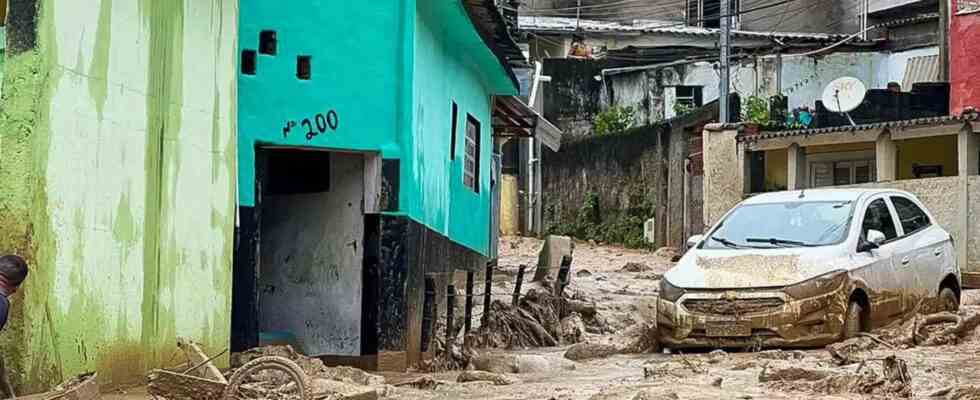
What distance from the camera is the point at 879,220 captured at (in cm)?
1328

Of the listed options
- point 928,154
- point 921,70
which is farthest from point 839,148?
point 921,70

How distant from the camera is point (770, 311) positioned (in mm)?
11961

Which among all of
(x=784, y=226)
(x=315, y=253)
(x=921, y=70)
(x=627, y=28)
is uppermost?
(x=627, y=28)

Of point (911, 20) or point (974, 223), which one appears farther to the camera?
point (911, 20)

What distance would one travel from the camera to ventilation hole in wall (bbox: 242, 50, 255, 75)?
38.2 ft

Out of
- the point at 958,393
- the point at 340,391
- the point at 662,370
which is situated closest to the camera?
the point at 958,393

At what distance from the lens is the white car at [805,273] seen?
12.0 metres

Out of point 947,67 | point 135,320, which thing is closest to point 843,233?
point 135,320

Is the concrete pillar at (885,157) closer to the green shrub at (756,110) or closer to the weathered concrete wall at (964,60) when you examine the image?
the weathered concrete wall at (964,60)

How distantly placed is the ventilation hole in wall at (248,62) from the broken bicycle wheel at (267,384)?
442cm

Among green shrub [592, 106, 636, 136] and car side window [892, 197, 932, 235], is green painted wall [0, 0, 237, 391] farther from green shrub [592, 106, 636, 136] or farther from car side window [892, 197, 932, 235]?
green shrub [592, 106, 636, 136]

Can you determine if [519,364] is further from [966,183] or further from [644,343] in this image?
[966,183]

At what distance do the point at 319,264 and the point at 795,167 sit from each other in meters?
14.6

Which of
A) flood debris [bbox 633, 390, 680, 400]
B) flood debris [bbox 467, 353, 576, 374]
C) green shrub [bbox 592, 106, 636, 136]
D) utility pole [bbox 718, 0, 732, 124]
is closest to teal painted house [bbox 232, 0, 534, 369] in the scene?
flood debris [bbox 467, 353, 576, 374]
